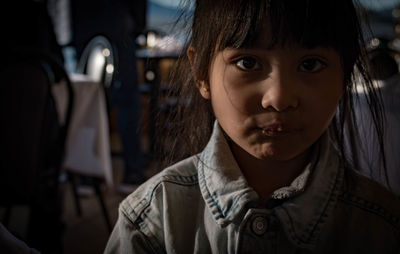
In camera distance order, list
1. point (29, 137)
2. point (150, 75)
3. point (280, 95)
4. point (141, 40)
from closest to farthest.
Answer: point (280, 95)
point (150, 75)
point (141, 40)
point (29, 137)

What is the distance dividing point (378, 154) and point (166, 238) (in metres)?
0.39

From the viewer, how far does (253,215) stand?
49cm

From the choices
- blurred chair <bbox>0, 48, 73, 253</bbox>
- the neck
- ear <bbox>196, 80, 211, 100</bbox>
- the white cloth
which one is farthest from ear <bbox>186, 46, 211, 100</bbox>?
the white cloth

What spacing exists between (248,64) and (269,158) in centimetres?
13

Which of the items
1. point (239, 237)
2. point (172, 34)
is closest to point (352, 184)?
point (239, 237)

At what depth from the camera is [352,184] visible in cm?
54

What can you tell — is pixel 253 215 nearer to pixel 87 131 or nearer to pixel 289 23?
pixel 289 23

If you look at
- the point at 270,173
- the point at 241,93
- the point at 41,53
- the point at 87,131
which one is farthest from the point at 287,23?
the point at 87,131

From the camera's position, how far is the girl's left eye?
47cm

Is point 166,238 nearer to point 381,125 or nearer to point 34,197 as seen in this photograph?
point 381,125

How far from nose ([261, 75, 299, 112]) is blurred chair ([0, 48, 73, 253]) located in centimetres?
64

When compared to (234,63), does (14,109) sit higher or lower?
lower

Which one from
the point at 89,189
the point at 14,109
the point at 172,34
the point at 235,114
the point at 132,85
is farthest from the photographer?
the point at 89,189

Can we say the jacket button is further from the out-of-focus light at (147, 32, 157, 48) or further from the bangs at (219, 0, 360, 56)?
the out-of-focus light at (147, 32, 157, 48)
